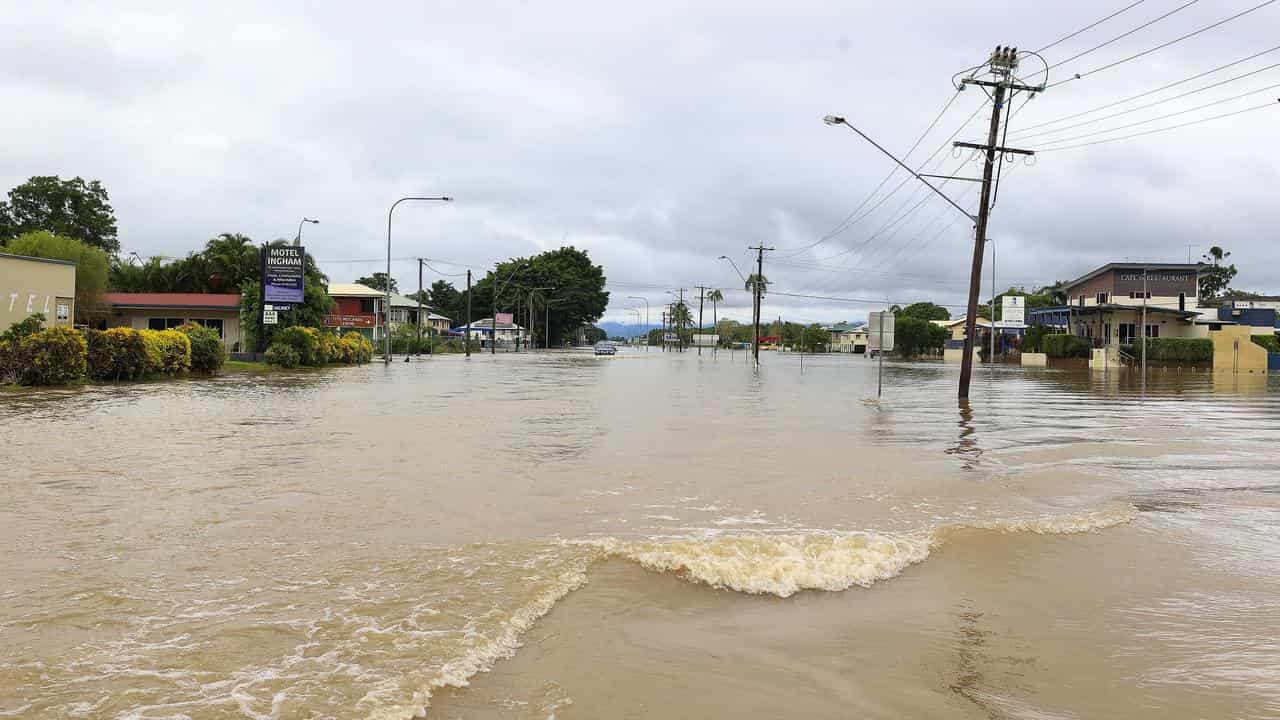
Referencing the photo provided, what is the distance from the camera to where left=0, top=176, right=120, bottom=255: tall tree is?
75062 mm

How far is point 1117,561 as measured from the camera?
6914mm

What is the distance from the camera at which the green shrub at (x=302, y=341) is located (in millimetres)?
43094

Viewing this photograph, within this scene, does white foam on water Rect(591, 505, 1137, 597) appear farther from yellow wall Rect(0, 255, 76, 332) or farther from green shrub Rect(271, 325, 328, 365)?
green shrub Rect(271, 325, 328, 365)

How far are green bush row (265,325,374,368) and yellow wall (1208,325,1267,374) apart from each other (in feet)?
184

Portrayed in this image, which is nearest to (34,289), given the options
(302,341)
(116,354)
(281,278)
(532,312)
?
(281,278)

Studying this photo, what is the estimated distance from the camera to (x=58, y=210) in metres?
77.0

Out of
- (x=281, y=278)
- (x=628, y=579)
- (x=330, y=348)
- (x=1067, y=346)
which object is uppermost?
(x=281, y=278)

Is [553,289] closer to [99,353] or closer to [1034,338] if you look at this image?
[1034,338]

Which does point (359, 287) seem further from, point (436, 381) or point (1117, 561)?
point (1117, 561)

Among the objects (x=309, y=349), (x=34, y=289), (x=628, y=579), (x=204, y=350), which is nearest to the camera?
(x=628, y=579)

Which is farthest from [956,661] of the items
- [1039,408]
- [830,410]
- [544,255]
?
[544,255]

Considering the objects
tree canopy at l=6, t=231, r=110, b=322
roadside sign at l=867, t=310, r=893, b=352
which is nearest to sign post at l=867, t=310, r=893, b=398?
roadside sign at l=867, t=310, r=893, b=352

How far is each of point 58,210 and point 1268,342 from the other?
104 meters

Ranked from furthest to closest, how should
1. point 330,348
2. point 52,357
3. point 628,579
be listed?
point 330,348
point 52,357
point 628,579
